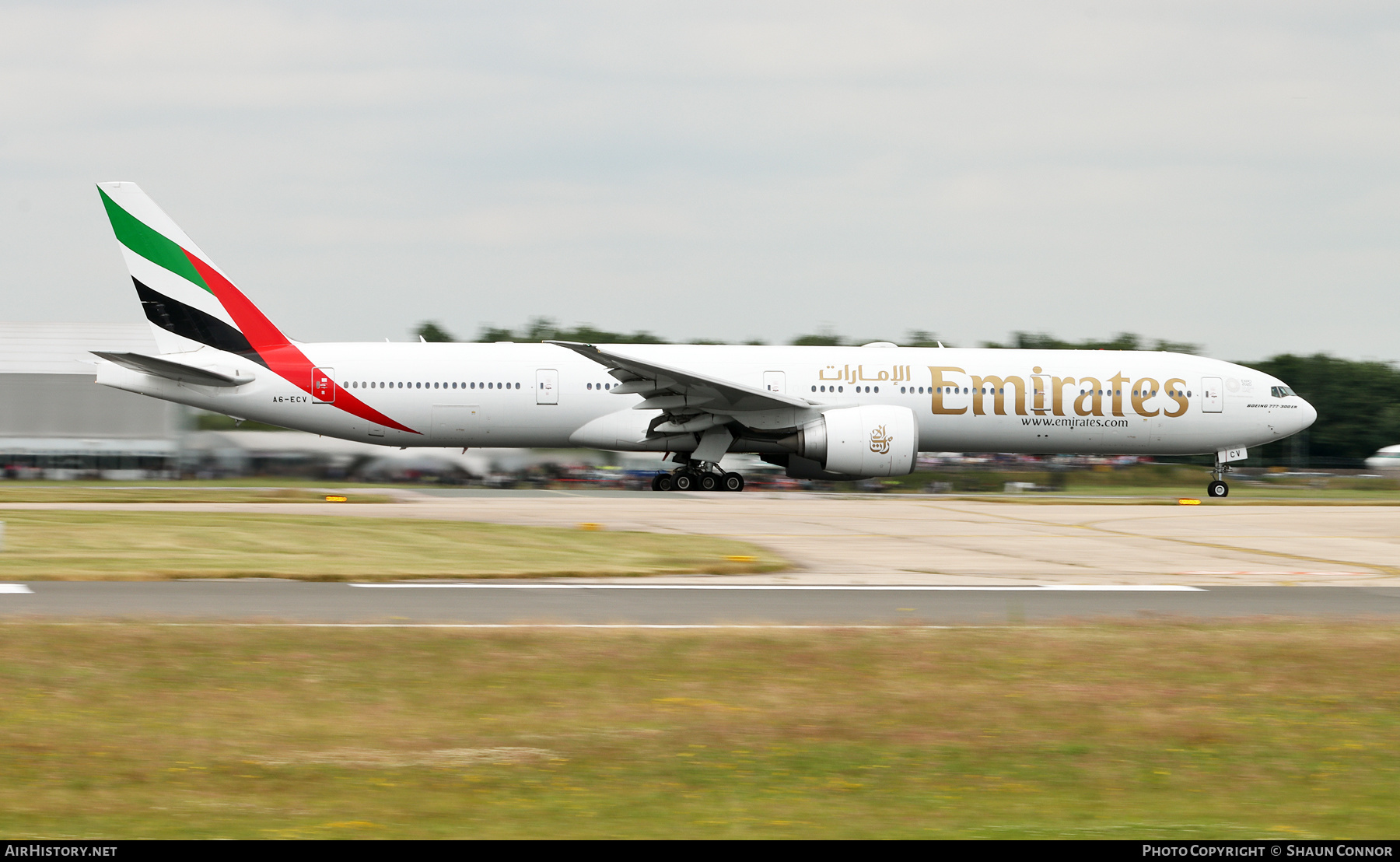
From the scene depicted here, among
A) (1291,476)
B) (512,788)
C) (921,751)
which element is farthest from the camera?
(1291,476)

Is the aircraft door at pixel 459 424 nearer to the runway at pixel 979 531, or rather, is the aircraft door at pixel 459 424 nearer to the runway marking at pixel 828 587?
the runway at pixel 979 531

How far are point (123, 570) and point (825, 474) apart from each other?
61.1ft

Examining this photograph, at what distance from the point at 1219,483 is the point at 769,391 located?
1097 cm

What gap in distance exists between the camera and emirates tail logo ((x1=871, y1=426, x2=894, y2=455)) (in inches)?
1091

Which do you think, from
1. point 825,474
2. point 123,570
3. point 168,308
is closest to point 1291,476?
point 825,474

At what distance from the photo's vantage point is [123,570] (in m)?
12.6

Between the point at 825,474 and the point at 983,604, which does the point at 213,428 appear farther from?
the point at 983,604

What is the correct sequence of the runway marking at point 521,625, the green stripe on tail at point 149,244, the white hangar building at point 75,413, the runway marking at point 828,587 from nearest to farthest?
the runway marking at point 521,625
the runway marking at point 828,587
the green stripe on tail at point 149,244
the white hangar building at point 75,413

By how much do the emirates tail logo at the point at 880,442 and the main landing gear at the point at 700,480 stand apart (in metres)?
3.32

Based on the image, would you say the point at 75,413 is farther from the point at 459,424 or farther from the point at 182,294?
the point at 459,424

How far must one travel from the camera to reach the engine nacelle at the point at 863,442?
2772cm

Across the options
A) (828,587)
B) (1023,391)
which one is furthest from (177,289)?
(828,587)

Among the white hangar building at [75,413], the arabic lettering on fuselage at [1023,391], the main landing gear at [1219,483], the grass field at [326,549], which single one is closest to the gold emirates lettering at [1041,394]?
the arabic lettering on fuselage at [1023,391]

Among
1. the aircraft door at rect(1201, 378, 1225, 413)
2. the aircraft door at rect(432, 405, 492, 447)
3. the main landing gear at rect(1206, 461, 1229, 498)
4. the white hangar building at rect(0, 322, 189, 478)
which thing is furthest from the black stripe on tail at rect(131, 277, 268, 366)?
the main landing gear at rect(1206, 461, 1229, 498)
